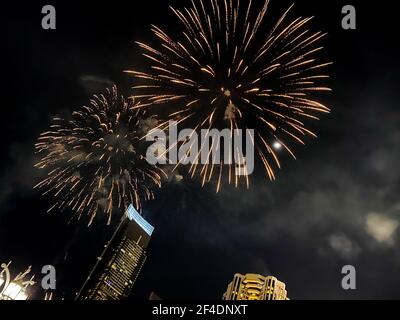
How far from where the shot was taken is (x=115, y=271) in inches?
7259

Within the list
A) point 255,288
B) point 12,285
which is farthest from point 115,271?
point 12,285

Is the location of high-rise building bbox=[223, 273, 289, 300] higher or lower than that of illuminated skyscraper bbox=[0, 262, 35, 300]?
higher

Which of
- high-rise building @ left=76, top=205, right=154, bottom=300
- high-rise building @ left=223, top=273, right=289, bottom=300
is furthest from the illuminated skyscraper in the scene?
high-rise building @ left=76, top=205, right=154, bottom=300

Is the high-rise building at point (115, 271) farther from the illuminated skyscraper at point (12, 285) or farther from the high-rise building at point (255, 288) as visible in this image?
the illuminated skyscraper at point (12, 285)

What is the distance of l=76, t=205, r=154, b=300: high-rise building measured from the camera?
172 metres

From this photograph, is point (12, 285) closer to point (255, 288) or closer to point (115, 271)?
point (255, 288)

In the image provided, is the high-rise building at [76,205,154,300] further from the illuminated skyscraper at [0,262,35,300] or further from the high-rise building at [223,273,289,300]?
the illuminated skyscraper at [0,262,35,300]

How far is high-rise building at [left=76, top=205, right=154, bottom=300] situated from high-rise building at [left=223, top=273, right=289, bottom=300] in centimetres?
6804

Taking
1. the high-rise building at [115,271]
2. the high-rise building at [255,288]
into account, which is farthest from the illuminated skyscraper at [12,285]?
the high-rise building at [115,271]

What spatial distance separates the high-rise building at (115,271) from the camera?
171500mm
